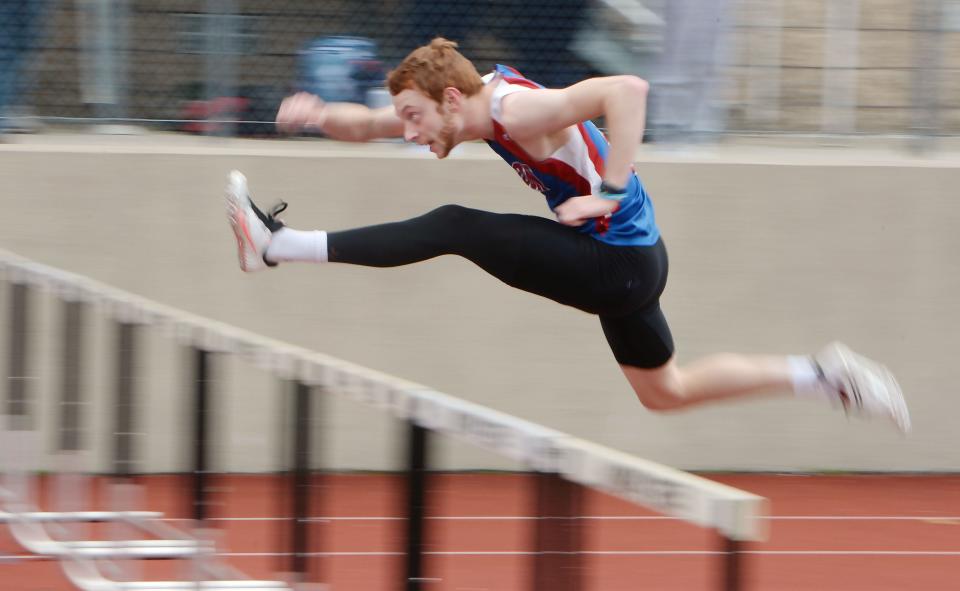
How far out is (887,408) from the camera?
5.57 m

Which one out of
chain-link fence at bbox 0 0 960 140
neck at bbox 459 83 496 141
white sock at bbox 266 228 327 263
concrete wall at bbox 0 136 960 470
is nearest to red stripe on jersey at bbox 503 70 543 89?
neck at bbox 459 83 496 141

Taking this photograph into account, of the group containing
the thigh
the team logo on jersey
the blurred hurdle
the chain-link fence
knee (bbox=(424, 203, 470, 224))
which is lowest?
the blurred hurdle

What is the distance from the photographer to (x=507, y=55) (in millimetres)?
7824

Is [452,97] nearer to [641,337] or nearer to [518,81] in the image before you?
[518,81]

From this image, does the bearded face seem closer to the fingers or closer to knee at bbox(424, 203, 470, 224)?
knee at bbox(424, 203, 470, 224)

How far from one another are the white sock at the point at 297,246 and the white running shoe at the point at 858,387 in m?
2.03

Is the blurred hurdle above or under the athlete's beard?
under

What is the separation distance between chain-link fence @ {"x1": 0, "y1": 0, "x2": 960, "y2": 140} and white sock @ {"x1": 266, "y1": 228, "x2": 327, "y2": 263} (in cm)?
282

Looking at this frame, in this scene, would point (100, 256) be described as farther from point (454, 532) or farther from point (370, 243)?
point (370, 243)

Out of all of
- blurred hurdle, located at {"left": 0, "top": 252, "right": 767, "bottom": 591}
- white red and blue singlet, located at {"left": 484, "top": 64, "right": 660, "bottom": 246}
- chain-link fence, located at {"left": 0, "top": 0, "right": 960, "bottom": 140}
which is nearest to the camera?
blurred hurdle, located at {"left": 0, "top": 252, "right": 767, "bottom": 591}

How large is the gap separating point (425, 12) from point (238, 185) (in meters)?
3.11

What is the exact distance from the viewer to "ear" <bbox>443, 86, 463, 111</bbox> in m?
4.61

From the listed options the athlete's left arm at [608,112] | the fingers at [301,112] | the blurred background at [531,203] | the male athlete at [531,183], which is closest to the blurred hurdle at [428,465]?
the male athlete at [531,183]

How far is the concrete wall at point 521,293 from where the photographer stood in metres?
7.60
